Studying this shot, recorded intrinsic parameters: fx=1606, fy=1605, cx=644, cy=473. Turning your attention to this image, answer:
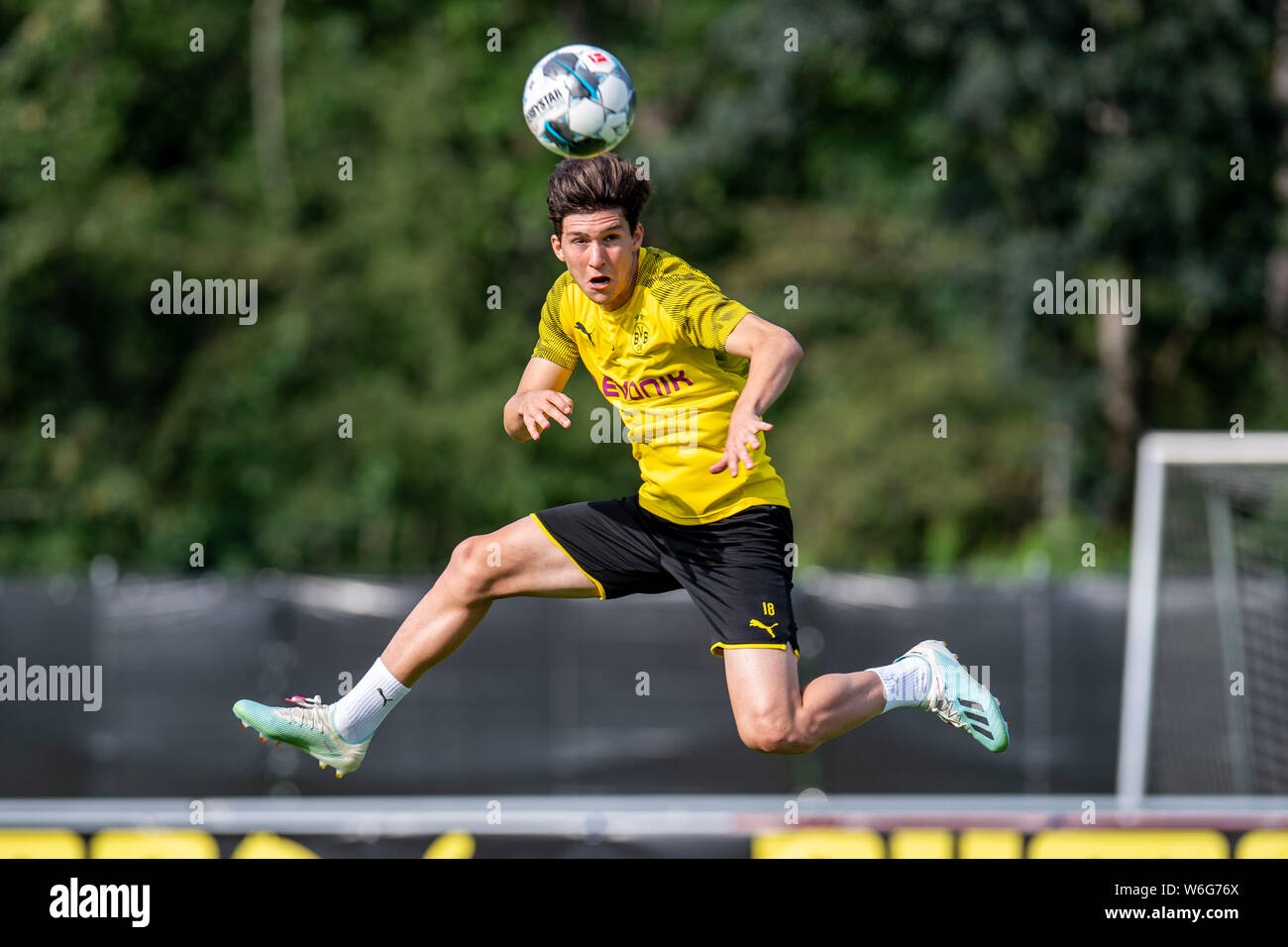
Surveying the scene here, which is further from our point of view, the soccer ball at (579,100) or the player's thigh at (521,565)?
the player's thigh at (521,565)

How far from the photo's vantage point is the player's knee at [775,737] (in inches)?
250

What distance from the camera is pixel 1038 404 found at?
2386cm

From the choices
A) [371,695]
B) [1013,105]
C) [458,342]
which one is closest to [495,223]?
[458,342]

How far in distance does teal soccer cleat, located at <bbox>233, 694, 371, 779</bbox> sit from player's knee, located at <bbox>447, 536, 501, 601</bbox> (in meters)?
0.74

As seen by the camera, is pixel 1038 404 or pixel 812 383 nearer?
pixel 1038 404

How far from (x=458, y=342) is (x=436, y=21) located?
764 cm

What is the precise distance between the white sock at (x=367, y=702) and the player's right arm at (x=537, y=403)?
1.15m

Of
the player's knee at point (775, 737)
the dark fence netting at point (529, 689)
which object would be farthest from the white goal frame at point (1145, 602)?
the player's knee at point (775, 737)

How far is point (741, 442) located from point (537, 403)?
849mm
